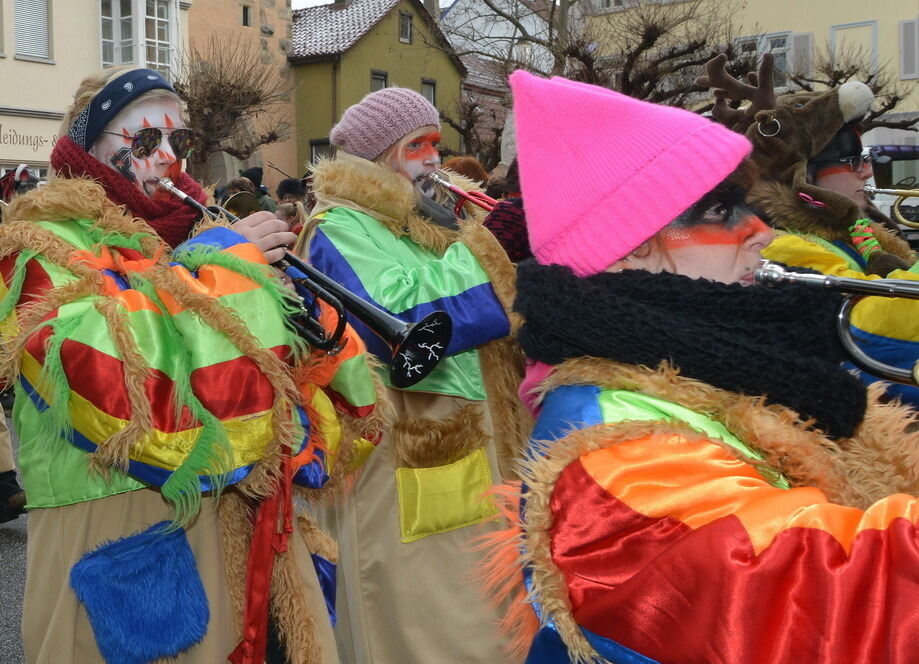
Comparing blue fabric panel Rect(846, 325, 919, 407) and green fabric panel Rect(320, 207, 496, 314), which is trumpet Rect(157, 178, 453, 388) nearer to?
green fabric panel Rect(320, 207, 496, 314)

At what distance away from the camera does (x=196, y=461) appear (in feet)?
6.25

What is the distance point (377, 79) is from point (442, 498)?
101ft

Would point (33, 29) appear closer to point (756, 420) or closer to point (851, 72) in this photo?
point (851, 72)

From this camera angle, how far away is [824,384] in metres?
1.38

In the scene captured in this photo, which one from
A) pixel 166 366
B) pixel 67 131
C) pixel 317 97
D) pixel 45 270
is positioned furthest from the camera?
pixel 317 97

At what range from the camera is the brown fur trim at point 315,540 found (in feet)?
7.50

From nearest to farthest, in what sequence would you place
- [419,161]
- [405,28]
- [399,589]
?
[399,589] → [419,161] → [405,28]

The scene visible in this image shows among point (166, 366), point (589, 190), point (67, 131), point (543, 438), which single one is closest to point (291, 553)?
point (166, 366)

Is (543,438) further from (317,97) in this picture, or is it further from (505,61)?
(317,97)

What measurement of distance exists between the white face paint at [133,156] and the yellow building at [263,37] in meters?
21.3

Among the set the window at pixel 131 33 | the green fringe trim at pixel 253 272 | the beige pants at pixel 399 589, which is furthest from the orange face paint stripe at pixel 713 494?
the window at pixel 131 33

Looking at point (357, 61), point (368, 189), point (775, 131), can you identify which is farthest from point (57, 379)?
point (357, 61)

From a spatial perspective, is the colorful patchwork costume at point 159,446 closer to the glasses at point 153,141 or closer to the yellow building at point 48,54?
the glasses at point 153,141

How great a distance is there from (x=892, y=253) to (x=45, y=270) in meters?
2.93
